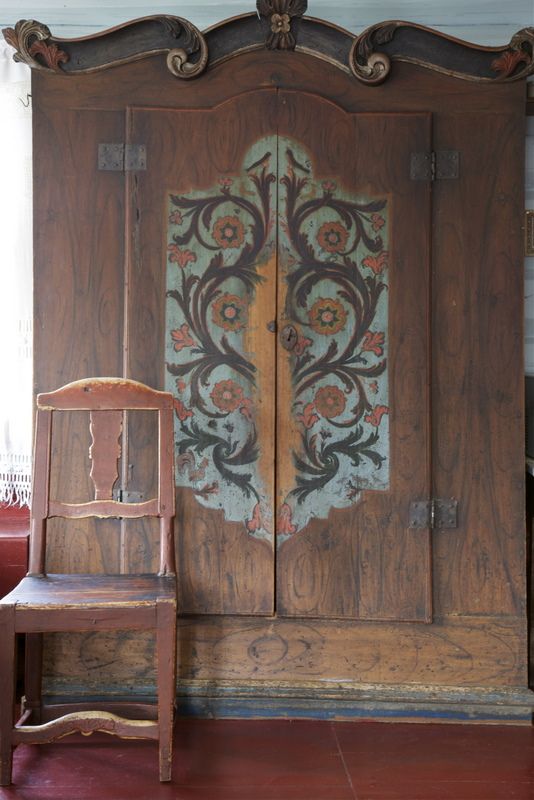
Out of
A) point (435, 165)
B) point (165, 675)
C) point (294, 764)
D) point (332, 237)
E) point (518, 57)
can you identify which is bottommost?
point (294, 764)

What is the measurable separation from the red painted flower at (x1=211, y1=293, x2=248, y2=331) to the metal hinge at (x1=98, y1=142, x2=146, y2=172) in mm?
526

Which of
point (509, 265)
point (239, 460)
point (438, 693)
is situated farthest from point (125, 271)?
point (438, 693)

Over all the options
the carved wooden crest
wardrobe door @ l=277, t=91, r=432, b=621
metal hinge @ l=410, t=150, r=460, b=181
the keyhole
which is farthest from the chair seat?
the carved wooden crest

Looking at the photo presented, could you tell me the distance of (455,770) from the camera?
239 cm

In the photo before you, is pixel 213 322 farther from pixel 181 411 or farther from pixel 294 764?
pixel 294 764

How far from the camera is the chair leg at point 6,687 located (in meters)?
2.22

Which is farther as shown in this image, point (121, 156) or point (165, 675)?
point (121, 156)

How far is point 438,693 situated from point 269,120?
2023 mm

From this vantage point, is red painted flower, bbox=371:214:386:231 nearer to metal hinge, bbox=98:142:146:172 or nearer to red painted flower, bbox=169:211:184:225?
red painted flower, bbox=169:211:184:225

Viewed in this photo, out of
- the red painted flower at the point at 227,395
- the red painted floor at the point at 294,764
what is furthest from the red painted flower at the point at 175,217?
the red painted floor at the point at 294,764

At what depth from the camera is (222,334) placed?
9.04ft

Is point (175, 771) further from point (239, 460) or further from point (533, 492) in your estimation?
point (533, 492)

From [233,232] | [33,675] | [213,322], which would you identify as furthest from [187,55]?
[33,675]

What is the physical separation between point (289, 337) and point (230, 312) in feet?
0.72
